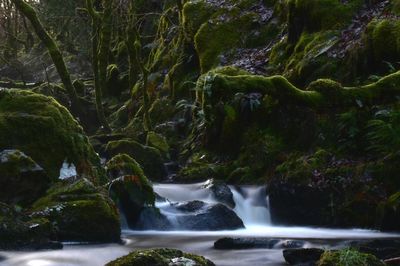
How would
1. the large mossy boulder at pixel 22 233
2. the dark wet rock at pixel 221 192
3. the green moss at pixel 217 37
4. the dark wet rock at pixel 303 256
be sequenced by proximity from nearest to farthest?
the dark wet rock at pixel 303 256, the large mossy boulder at pixel 22 233, the dark wet rock at pixel 221 192, the green moss at pixel 217 37

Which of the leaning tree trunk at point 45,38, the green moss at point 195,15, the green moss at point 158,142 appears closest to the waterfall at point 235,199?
the green moss at point 158,142

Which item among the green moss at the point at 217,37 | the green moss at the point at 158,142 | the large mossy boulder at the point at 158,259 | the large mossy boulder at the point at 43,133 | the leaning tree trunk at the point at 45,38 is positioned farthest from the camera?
the green moss at the point at 217,37

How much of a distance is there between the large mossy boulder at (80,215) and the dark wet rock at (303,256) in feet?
8.57

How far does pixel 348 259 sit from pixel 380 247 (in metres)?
1.61

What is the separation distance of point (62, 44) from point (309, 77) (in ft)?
63.5

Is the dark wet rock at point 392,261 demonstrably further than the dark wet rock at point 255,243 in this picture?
No

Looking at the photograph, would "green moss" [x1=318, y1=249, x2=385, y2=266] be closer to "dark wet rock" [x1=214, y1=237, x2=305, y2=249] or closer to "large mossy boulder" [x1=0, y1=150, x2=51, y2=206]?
"dark wet rock" [x1=214, y1=237, x2=305, y2=249]

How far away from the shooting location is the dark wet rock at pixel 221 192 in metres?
9.80

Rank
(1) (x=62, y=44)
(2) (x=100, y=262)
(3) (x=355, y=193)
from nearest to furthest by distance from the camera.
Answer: (2) (x=100, y=262)
(3) (x=355, y=193)
(1) (x=62, y=44)

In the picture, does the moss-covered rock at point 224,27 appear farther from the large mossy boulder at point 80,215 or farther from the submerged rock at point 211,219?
the large mossy boulder at point 80,215

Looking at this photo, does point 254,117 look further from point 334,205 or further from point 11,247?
point 11,247

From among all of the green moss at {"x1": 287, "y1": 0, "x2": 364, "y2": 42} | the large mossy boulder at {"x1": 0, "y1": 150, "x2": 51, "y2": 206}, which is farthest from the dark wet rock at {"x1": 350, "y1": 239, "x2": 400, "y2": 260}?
the green moss at {"x1": 287, "y1": 0, "x2": 364, "y2": 42}

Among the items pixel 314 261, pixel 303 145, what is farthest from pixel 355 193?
pixel 314 261

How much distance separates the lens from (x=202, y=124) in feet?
43.7
